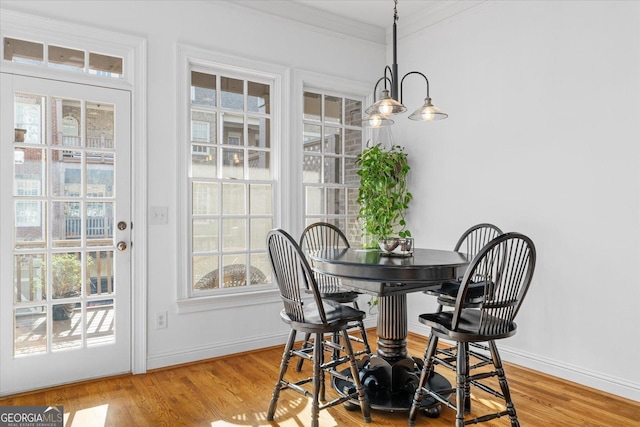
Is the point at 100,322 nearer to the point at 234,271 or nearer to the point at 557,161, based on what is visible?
the point at 234,271

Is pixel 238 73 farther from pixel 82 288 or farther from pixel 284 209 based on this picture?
pixel 82 288

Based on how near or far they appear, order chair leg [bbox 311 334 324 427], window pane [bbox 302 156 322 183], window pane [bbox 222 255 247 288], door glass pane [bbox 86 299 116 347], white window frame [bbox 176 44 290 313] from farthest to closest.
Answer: window pane [bbox 302 156 322 183], window pane [bbox 222 255 247 288], white window frame [bbox 176 44 290 313], door glass pane [bbox 86 299 116 347], chair leg [bbox 311 334 324 427]

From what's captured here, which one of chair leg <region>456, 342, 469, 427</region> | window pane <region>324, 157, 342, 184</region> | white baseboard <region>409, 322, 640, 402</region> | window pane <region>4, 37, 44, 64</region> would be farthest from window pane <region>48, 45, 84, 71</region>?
white baseboard <region>409, 322, 640, 402</region>

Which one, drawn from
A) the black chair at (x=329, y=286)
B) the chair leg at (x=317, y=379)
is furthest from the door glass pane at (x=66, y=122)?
the chair leg at (x=317, y=379)

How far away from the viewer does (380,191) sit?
4031 millimetres

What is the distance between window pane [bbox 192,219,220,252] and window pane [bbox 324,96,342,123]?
151 cm

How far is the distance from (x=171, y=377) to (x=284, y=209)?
5.19 feet

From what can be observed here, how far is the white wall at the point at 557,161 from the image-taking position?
9.16 ft

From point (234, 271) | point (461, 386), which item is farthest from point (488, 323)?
point (234, 271)

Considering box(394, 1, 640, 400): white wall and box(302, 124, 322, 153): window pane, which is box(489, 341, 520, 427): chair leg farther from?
box(302, 124, 322, 153): window pane

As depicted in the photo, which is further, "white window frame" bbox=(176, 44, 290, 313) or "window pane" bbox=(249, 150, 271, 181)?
"window pane" bbox=(249, 150, 271, 181)

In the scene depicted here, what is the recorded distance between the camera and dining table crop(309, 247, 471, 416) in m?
2.22

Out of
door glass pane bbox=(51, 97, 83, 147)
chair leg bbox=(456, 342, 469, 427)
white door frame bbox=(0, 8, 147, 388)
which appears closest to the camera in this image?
chair leg bbox=(456, 342, 469, 427)

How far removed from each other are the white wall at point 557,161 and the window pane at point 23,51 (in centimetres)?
309
